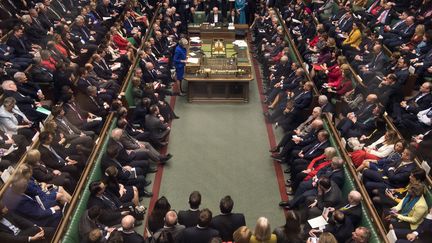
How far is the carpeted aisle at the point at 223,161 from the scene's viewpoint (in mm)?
6676

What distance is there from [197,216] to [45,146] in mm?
2586

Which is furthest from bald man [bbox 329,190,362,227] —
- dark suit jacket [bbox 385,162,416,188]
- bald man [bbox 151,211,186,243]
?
bald man [bbox 151,211,186,243]

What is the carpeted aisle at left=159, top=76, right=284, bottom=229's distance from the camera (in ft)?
21.9

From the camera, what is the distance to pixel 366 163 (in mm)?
5992

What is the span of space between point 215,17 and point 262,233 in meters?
10.8

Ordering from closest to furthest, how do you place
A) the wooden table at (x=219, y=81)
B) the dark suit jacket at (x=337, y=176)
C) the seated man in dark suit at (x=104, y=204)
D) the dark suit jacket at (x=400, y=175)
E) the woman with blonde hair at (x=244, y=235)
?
1. the woman with blonde hair at (x=244, y=235)
2. the seated man in dark suit at (x=104, y=204)
3. the dark suit jacket at (x=400, y=175)
4. the dark suit jacket at (x=337, y=176)
5. the wooden table at (x=219, y=81)

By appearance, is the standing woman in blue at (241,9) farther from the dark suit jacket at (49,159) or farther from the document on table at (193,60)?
the dark suit jacket at (49,159)

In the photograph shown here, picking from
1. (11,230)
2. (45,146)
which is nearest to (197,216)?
(11,230)

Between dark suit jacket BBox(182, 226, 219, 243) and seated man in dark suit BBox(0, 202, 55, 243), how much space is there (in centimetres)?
169

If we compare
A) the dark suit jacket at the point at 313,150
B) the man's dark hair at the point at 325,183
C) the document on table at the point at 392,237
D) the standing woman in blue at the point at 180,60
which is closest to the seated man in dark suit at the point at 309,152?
the dark suit jacket at the point at 313,150

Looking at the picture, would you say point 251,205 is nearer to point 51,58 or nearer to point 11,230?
point 11,230

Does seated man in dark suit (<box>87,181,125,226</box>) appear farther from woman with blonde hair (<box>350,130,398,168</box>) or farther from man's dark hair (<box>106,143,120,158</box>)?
woman with blonde hair (<box>350,130,398,168</box>)

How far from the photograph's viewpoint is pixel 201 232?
4.59 meters

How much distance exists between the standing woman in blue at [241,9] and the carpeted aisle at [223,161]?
6.02m
